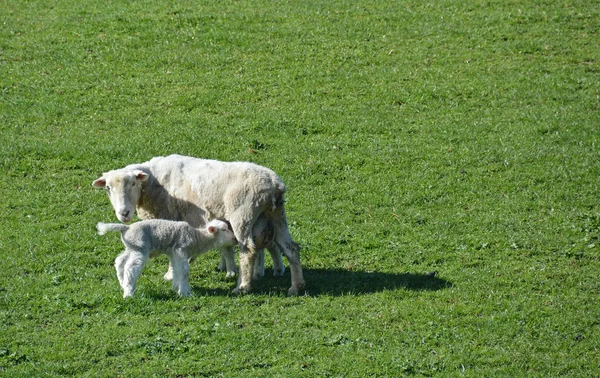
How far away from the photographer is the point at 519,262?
14055mm

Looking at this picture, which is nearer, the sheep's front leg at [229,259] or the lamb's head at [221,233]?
the lamb's head at [221,233]

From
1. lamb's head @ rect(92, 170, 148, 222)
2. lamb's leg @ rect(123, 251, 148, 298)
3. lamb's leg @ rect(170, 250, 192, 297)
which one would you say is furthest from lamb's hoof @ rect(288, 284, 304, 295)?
lamb's head @ rect(92, 170, 148, 222)

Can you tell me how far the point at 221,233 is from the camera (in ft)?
41.2

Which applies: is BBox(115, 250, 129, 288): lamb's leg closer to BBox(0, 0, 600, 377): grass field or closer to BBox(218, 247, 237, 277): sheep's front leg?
BBox(0, 0, 600, 377): grass field

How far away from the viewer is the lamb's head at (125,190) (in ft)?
42.8

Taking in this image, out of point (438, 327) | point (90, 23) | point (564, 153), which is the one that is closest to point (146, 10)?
point (90, 23)

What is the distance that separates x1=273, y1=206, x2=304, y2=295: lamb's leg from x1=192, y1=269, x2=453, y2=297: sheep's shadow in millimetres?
173

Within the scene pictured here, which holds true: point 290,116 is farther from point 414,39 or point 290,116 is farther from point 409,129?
point 414,39

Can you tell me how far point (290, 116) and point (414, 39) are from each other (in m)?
5.28

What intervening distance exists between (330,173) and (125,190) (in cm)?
527

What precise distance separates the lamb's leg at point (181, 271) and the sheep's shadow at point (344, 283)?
10.6 inches

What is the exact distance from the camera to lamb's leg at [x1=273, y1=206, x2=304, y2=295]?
12.7 meters

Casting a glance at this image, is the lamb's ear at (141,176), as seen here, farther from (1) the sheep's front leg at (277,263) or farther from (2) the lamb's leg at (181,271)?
(1) the sheep's front leg at (277,263)

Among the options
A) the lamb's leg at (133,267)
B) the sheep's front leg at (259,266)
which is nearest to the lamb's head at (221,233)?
the sheep's front leg at (259,266)
